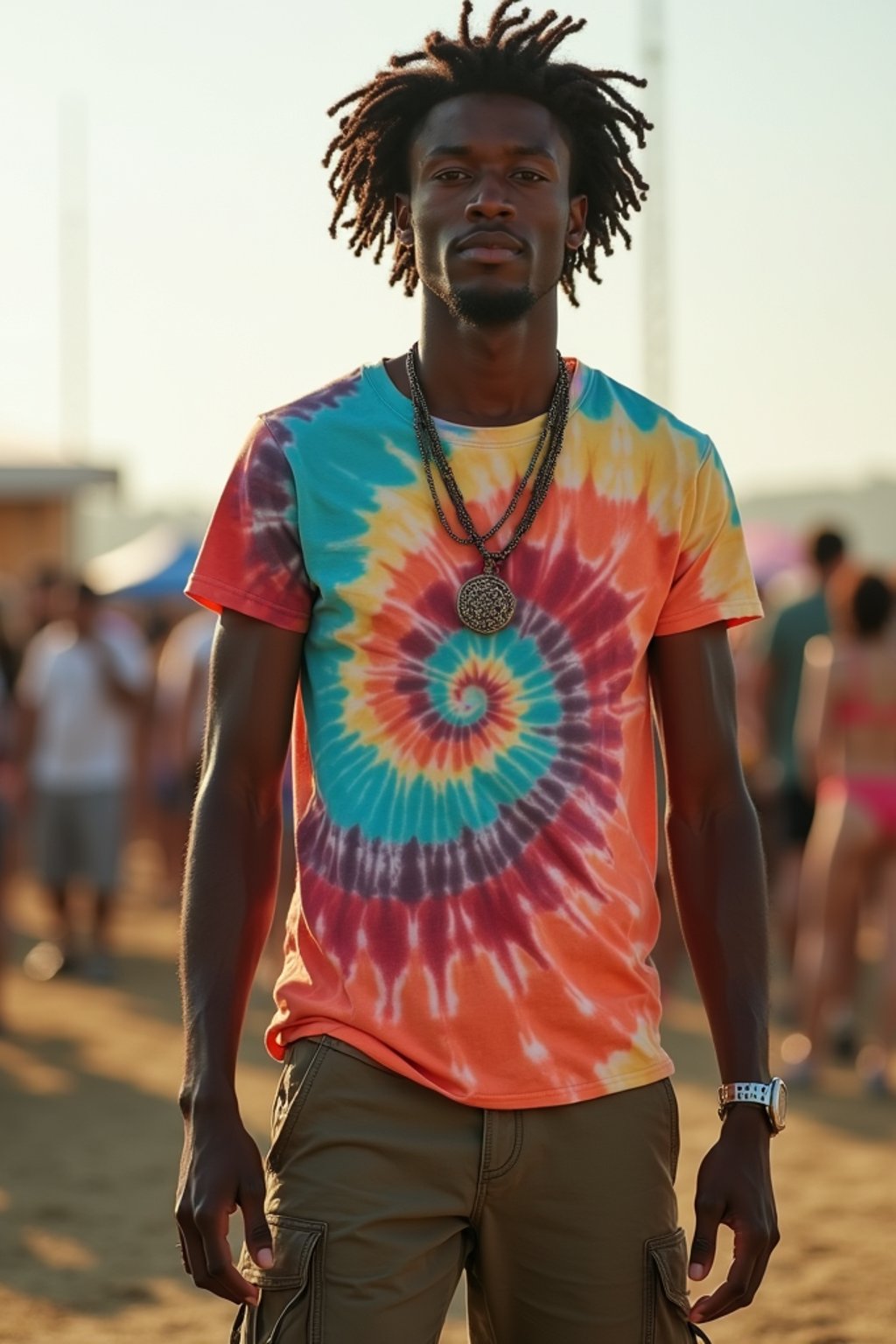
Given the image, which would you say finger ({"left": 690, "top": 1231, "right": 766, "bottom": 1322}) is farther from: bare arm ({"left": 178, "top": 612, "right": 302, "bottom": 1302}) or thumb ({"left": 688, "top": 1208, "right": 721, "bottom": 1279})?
bare arm ({"left": 178, "top": 612, "right": 302, "bottom": 1302})

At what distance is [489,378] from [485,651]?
1.33ft

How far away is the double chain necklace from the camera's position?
8.86ft

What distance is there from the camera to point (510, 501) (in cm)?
276

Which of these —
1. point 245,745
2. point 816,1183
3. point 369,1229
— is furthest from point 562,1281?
point 816,1183

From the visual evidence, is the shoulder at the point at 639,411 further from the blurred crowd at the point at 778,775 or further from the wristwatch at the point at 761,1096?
the blurred crowd at the point at 778,775

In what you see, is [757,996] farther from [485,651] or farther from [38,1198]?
[38,1198]

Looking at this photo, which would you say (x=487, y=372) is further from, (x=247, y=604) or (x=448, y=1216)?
(x=448, y=1216)

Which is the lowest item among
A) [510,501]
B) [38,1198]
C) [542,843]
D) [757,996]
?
[38,1198]

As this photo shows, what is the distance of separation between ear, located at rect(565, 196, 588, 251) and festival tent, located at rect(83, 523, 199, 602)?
20.5 meters

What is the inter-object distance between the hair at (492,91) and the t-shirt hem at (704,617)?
67 centimetres

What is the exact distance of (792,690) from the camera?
1024 centimetres

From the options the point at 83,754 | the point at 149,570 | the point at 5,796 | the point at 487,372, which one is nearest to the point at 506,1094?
the point at 487,372

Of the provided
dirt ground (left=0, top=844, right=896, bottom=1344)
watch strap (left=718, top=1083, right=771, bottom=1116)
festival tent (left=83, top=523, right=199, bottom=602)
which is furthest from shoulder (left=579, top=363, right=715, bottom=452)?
festival tent (left=83, top=523, right=199, bottom=602)

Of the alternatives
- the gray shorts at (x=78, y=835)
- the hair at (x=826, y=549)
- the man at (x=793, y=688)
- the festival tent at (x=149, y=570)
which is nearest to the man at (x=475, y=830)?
the man at (x=793, y=688)
